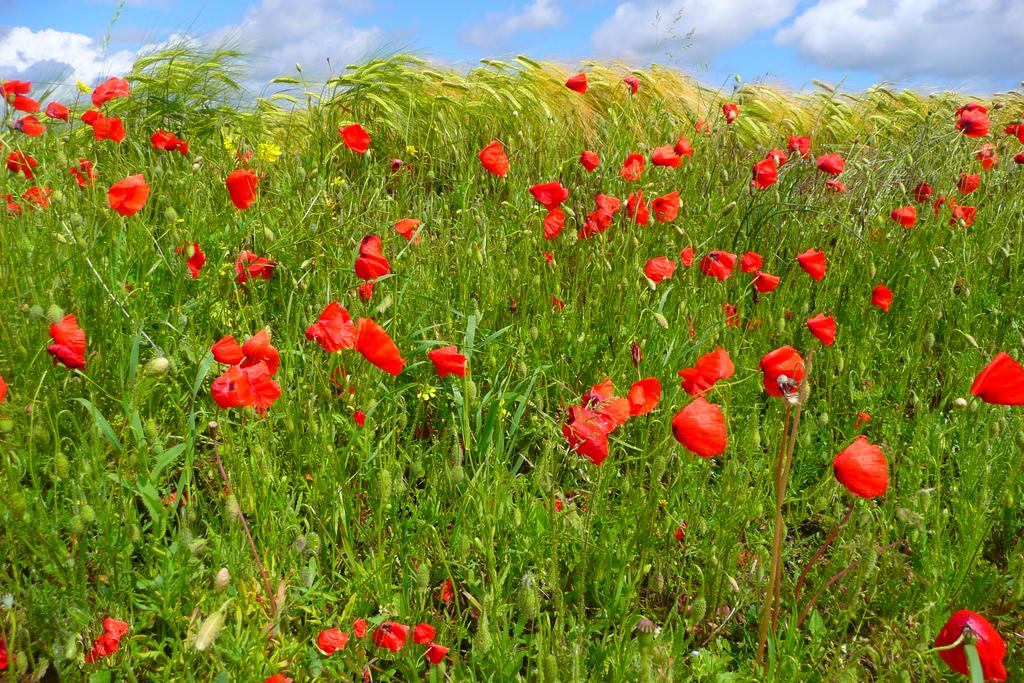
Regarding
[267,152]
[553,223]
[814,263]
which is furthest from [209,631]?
[267,152]

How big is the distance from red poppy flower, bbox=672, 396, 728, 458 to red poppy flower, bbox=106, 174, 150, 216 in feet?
4.88

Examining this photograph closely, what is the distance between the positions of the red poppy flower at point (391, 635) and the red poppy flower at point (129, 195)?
4.21 ft

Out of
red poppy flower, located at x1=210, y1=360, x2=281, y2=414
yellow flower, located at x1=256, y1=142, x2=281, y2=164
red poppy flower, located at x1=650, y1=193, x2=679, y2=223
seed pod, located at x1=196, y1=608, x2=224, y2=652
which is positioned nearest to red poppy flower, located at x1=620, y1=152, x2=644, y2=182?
red poppy flower, located at x1=650, y1=193, x2=679, y2=223

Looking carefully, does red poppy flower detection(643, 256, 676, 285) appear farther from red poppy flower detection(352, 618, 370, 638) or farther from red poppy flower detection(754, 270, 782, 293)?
red poppy flower detection(352, 618, 370, 638)

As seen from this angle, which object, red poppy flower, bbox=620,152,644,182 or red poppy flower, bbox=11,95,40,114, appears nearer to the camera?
red poppy flower, bbox=620,152,644,182

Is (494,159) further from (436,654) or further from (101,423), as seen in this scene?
(436,654)

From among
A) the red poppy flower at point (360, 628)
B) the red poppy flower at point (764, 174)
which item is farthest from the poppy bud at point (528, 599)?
the red poppy flower at point (764, 174)

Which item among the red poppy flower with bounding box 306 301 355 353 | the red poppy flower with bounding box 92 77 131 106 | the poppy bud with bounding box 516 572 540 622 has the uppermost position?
the red poppy flower with bounding box 92 77 131 106

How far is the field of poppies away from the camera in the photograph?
1451 millimetres

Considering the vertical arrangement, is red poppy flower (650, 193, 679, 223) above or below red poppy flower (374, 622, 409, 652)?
above

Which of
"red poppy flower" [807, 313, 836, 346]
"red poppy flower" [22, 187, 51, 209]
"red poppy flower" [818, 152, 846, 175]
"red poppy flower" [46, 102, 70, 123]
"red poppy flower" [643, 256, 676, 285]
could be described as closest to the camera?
"red poppy flower" [807, 313, 836, 346]

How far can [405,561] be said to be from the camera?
1.54m

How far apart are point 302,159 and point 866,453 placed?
3.79 metres

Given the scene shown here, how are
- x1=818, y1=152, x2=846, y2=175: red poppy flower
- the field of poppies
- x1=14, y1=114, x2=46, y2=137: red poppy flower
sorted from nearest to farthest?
the field of poppies → x1=818, y1=152, x2=846, y2=175: red poppy flower → x1=14, y1=114, x2=46, y2=137: red poppy flower
